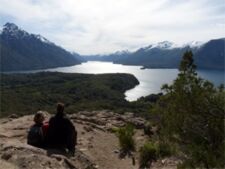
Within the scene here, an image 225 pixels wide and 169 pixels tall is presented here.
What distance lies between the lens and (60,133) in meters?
11.0

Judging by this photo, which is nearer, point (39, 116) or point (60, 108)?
point (60, 108)

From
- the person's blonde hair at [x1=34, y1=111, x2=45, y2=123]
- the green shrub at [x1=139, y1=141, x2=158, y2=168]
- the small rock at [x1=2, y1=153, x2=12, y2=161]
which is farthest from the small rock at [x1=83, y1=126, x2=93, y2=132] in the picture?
the small rock at [x1=2, y1=153, x2=12, y2=161]

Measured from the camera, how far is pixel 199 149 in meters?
7.55

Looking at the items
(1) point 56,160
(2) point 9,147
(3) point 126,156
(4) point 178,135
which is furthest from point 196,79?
(3) point 126,156

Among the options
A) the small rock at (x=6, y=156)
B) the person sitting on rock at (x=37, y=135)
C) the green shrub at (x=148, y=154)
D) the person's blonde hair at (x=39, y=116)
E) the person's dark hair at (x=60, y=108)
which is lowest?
the green shrub at (x=148, y=154)

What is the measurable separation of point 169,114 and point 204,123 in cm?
94

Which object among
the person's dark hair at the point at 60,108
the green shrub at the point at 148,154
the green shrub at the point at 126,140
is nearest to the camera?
the person's dark hair at the point at 60,108

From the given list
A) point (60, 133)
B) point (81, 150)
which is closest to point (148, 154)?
point (81, 150)

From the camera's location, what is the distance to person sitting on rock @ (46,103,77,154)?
35.9 feet

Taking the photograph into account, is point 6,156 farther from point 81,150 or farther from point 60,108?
point 81,150

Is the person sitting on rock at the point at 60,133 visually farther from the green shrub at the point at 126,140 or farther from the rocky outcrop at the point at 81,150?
the green shrub at the point at 126,140

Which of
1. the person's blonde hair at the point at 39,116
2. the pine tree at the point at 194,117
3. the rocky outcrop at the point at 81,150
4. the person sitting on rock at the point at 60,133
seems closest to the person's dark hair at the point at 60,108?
the person sitting on rock at the point at 60,133

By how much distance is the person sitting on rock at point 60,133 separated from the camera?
431 inches

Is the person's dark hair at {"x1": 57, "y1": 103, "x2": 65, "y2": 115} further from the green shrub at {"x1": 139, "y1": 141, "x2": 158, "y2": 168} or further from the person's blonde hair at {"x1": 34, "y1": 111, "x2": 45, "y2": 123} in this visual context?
the green shrub at {"x1": 139, "y1": 141, "x2": 158, "y2": 168}
